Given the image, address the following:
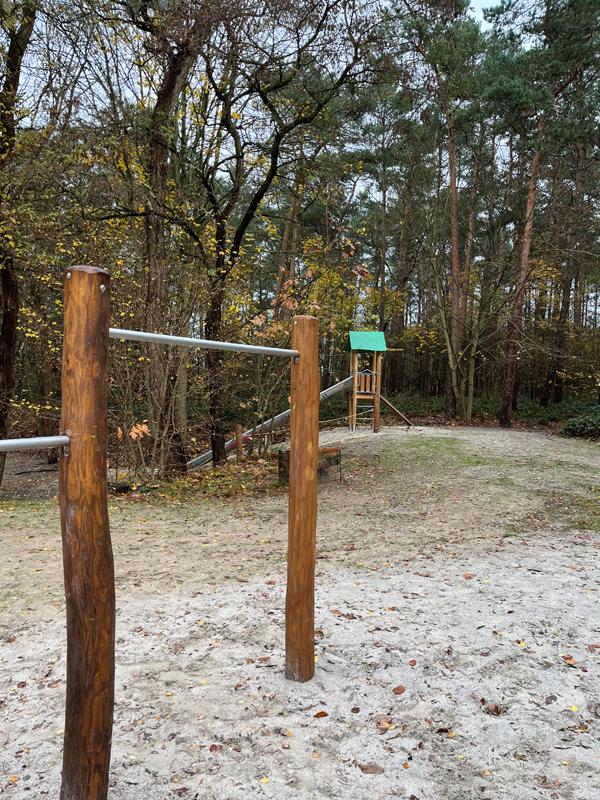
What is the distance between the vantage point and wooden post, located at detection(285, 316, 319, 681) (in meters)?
2.24

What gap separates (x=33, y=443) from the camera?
1.24 m

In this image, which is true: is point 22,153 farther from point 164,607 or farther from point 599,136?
point 599,136

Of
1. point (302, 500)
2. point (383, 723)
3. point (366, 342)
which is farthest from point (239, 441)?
point (383, 723)

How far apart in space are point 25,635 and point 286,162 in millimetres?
6696

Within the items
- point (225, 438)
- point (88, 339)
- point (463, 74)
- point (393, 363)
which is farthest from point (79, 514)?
point (393, 363)

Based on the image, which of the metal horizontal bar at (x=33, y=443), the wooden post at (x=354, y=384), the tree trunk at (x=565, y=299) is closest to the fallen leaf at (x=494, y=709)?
the metal horizontal bar at (x=33, y=443)

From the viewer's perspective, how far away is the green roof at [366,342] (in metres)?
11.4

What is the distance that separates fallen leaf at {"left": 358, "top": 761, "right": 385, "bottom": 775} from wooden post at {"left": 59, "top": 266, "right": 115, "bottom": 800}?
858 mm

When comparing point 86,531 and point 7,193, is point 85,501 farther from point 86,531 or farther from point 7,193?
point 7,193

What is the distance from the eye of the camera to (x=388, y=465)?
26.0 ft

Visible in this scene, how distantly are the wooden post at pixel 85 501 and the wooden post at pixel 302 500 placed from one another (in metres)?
0.96

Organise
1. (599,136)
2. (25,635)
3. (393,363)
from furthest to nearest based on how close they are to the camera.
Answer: (393,363) < (599,136) < (25,635)

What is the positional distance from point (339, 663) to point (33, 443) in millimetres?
1795

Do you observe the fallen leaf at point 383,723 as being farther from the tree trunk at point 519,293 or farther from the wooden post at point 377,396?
the tree trunk at point 519,293
